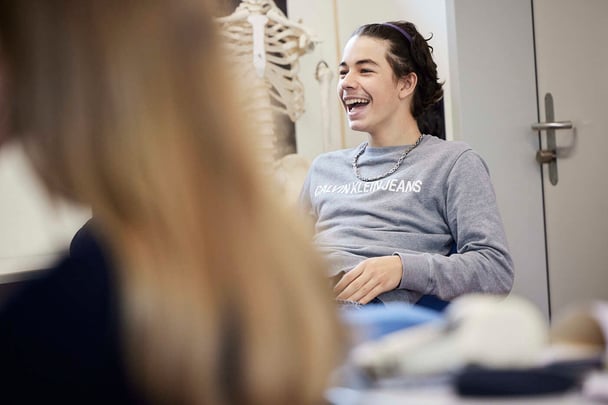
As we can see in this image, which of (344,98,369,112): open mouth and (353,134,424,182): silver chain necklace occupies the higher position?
(344,98,369,112): open mouth

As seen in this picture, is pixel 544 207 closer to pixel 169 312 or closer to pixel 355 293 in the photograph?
pixel 355 293

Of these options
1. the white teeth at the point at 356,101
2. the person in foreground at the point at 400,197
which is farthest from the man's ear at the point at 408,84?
the white teeth at the point at 356,101

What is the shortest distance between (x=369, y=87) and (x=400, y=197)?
394mm

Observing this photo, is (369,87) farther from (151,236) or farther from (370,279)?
(151,236)

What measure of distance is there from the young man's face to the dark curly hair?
0.02m

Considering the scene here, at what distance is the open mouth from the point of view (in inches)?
93.8

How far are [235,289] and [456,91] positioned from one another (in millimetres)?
2991

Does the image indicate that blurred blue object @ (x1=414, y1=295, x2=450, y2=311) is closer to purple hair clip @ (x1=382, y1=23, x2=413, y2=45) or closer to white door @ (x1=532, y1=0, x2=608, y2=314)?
purple hair clip @ (x1=382, y1=23, x2=413, y2=45)

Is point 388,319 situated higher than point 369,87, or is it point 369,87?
point 369,87

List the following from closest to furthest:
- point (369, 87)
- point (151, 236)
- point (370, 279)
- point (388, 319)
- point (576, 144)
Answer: point (151, 236)
point (388, 319)
point (370, 279)
point (369, 87)
point (576, 144)

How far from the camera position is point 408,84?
242 cm

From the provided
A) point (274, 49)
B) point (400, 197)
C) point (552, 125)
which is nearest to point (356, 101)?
point (400, 197)

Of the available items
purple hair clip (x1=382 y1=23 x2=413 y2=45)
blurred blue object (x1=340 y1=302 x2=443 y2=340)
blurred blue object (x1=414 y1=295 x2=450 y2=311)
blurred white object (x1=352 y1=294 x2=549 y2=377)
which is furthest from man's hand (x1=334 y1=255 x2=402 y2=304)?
blurred white object (x1=352 y1=294 x2=549 y2=377)

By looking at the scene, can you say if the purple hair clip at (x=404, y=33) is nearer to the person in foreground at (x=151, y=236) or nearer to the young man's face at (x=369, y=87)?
the young man's face at (x=369, y=87)
